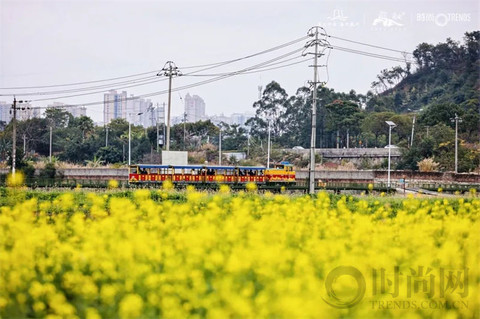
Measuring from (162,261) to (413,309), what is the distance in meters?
2.64

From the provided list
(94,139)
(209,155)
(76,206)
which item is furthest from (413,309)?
(94,139)

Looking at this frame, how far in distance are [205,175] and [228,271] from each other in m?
23.7

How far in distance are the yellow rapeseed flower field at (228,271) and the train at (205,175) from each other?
20.6 metres

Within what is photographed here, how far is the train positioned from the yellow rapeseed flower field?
67.5ft

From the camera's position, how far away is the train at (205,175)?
28906mm

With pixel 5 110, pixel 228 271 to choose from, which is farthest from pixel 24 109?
pixel 5 110

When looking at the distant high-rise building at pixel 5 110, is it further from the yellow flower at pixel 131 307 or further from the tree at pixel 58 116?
the yellow flower at pixel 131 307

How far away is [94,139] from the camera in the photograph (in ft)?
168

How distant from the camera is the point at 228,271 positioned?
5840mm

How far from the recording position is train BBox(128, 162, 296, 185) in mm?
28906

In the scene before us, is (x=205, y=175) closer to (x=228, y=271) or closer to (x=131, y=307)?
(x=228, y=271)

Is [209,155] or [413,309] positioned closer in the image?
[413,309]

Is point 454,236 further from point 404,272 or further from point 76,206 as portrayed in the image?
point 76,206

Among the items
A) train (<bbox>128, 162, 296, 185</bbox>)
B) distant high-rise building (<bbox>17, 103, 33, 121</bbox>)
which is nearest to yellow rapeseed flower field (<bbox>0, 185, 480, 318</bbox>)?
train (<bbox>128, 162, 296, 185</bbox>)
